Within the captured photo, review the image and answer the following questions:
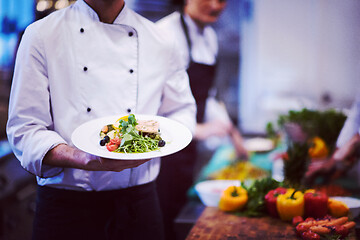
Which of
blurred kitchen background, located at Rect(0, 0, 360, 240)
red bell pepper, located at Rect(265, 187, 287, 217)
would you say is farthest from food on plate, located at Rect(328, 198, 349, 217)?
blurred kitchen background, located at Rect(0, 0, 360, 240)

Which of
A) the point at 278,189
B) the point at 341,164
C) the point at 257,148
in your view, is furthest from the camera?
the point at 257,148

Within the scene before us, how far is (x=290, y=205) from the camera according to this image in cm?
171

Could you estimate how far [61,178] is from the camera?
59.4 inches

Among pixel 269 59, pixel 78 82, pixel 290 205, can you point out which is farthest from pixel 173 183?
pixel 269 59

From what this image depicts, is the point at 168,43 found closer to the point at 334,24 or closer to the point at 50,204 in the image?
the point at 50,204

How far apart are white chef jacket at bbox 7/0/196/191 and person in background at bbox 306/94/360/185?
111 cm

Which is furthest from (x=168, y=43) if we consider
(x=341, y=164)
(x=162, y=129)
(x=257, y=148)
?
(x=257, y=148)

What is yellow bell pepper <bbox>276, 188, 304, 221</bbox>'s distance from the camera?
1.71 meters

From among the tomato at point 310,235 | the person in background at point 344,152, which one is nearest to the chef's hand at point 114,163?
the tomato at point 310,235

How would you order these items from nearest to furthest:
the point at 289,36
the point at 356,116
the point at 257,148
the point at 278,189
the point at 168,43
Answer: the point at 168,43 → the point at 278,189 → the point at 356,116 → the point at 257,148 → the point at 289,36

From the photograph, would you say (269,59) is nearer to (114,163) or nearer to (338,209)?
(338,209)

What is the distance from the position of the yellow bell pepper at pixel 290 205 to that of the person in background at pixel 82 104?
56 cm

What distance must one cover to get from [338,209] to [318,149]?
0.73 metres

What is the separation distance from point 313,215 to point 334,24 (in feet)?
9.45
